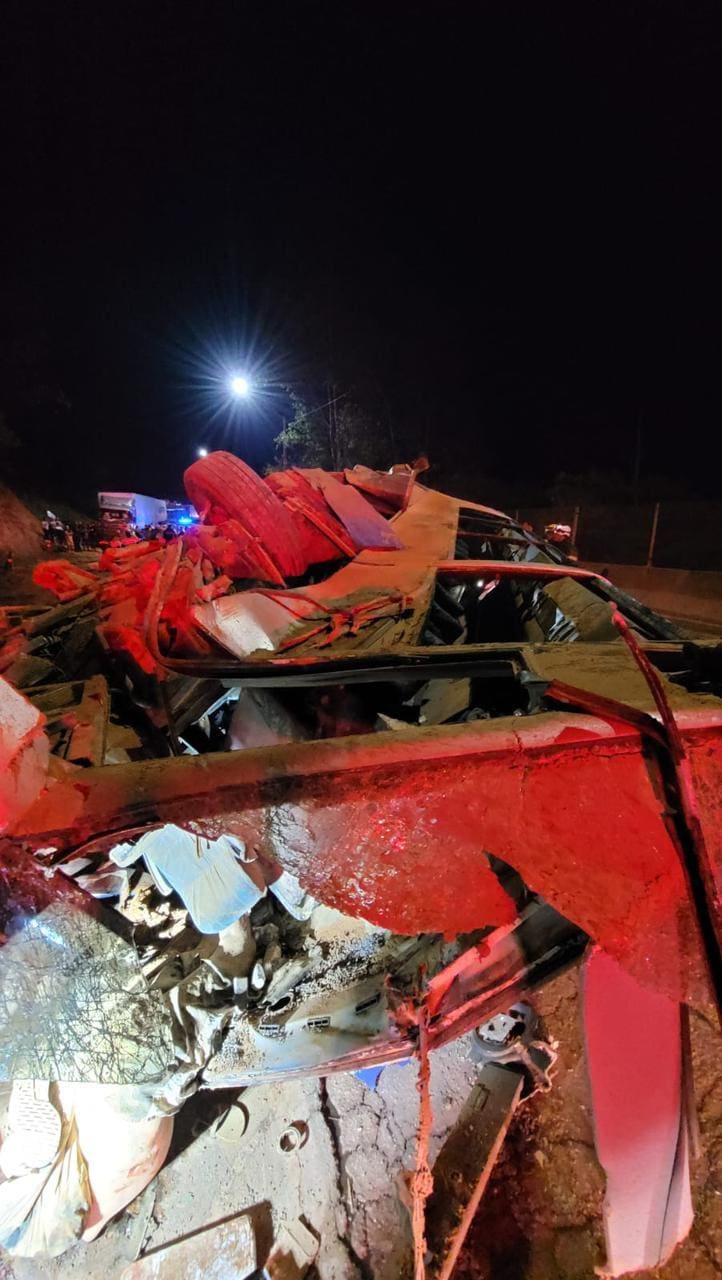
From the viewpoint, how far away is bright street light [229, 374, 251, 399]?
882 inches

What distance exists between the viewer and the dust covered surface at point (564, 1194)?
1.89 metres

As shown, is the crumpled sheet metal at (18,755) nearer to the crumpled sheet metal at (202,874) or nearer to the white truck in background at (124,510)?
the crumpled sheet metal at (202,874)

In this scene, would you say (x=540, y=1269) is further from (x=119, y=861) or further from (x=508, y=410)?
(x=508, y=410)

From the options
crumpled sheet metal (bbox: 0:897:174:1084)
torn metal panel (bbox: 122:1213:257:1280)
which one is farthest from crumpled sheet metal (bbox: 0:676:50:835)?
torn metal panel (bbox: 122:1213:257:1280)

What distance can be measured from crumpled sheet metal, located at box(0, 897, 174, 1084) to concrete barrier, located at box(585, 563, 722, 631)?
8.44 meters

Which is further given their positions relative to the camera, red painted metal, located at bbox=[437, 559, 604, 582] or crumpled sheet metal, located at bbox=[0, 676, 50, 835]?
red painted metal, located at bbox=[437, 559, 604, 582]

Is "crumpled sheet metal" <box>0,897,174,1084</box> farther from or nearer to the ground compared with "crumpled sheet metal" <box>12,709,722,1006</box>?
nearer to the ground

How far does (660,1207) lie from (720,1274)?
444 millimetres

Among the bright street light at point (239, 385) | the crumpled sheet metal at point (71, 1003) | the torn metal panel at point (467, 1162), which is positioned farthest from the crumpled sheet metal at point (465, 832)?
the bright street light at point (239, 385)

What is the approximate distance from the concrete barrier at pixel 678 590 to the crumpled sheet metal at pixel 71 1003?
844 centimetres

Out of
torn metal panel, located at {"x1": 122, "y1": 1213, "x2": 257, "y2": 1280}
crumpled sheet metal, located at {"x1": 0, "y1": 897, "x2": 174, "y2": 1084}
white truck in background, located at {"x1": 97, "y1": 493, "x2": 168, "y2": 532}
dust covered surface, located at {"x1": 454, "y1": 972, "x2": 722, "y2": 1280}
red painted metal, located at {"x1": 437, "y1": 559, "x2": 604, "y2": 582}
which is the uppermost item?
white truck in background, located at {"x1": 97, "y1": 493, "x2": 168, "y2": 532}

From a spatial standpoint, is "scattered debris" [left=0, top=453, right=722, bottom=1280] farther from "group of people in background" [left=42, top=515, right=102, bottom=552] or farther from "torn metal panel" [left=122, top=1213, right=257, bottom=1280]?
"group of people in background" [left=42, top=515, right=102, bottom=552]

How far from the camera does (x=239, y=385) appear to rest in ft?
73.4

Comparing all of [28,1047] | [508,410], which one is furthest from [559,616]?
[508,410]
